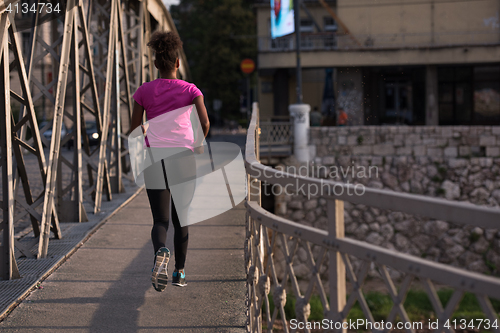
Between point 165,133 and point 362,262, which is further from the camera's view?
point 165,133

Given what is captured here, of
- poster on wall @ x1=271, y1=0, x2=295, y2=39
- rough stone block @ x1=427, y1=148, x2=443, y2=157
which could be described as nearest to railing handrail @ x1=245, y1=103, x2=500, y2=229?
rough stone block @ x1=427, y1=148, x2=443, y2=157

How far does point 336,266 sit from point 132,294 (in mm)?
2339

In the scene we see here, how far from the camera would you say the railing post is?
1992mm

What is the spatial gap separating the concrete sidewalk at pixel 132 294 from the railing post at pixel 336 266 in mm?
1487

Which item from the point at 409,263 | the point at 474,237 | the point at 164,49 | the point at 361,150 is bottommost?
the point at 474,237

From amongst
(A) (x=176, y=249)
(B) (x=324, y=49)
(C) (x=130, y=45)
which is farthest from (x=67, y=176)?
(B) (x=324, y=49)

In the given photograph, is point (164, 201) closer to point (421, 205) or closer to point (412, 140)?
point (421, 205)

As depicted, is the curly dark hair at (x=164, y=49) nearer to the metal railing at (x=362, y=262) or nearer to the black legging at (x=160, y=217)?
the black legging at (x=160, y=217)

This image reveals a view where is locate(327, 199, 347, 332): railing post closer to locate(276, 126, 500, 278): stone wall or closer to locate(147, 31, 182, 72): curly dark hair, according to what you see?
locate(147, 31, 182, 72): curly dark hair

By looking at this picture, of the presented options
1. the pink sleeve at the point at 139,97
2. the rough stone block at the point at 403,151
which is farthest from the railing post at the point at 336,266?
the rough stone block at the point at 403,151

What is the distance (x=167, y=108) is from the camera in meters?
3.63

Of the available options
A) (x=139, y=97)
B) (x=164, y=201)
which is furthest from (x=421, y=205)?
(x=139, y=97)

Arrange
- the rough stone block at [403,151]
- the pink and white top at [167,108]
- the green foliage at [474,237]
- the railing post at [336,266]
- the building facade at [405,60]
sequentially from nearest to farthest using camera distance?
the railing post at [336,266] → the pink and white top at [167,108] → the green foliage at [474,237] → the rough stone block at [403,151] → the building facade at [405,60]

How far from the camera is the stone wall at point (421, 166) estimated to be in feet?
51.0
